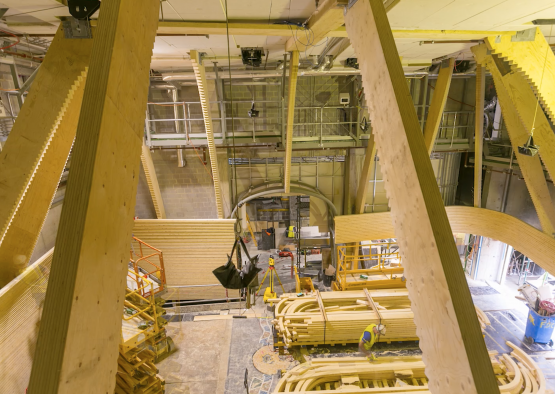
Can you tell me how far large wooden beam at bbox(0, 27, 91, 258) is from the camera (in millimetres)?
3648

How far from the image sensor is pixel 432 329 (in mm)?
1843

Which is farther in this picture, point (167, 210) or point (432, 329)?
point (167, 210)

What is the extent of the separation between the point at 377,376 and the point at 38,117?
26.1ft

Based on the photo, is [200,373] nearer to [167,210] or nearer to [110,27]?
[167,210]

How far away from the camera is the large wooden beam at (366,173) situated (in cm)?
1026

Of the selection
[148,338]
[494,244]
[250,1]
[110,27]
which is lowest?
[148,338]

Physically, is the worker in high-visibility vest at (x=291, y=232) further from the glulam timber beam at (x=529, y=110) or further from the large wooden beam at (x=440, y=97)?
the glulam timber beam at (x=529, y=110)

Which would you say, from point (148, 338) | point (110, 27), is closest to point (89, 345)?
point (110, 27)

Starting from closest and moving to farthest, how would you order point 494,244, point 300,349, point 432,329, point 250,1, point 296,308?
point 432,329 → point 250,1 → point 300,349 → point 296,308 → point 494,244

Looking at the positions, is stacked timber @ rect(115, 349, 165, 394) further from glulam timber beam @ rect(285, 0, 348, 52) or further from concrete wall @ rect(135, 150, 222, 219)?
glulam timber beam @ rect(285, 0, 348, 52)

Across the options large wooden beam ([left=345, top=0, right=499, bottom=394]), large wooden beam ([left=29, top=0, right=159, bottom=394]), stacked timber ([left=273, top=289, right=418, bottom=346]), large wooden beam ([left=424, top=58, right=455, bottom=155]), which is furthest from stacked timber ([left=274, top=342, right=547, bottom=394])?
large wooden beam ([left=424, top=58, right=455, bottom=155])

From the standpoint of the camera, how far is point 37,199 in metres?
5.26

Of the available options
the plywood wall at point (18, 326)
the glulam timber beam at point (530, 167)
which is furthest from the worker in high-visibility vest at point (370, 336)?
the plywood wall at point (18, 326)

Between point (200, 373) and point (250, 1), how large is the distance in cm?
821
